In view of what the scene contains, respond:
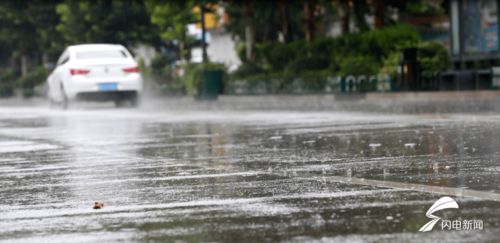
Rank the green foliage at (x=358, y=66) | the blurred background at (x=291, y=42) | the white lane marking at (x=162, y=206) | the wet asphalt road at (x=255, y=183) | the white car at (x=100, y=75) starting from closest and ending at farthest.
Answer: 1. the wet asphalt road at (x=255, y=183)
2. the white lane marking at (x=162, y=206)
3. the white car at (x=100, y=75)
4. the blurred background at (x=291, y=42)
5. the green foliage at (x=358, y=66)

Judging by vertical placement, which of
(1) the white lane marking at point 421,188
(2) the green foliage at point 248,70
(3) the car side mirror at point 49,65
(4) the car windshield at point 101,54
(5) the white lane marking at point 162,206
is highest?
(4) the car windshield at point 101,54

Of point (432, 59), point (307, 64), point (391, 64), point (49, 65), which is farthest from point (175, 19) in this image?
point (432, 59)

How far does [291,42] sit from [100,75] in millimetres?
11879

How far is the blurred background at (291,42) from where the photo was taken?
3388 cm

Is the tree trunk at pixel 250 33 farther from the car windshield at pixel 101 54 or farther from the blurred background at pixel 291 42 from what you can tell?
the car windshield at pixel 101 54

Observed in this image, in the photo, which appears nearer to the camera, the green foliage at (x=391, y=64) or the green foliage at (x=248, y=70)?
the green foliage at (x=391, y=64)

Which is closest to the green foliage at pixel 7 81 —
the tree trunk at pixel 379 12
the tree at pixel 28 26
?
the tree at pixel 28 26

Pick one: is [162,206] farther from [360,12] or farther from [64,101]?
[360,12]

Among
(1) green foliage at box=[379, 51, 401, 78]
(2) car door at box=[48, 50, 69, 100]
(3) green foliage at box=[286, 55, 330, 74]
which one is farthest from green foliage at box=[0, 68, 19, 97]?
(1) green foliage at box=[379, 51, 401, 78]

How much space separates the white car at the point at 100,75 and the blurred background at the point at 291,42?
7.52 metres

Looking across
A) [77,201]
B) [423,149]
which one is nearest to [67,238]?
[77,201]

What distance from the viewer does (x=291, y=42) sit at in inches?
1592

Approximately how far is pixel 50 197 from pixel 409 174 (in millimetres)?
2755

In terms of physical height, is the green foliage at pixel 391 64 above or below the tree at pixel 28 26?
below
